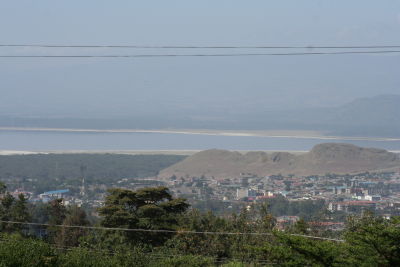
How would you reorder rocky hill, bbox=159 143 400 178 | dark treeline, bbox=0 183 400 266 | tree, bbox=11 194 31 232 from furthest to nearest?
1. rocky hill, bbox=159 143 400 178
2. tree, bbox=11 194 31 232
3. dark treeline, bbox=0 183 400 266

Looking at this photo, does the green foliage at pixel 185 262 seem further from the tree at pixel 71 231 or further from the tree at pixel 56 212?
the tree at pixel 56 212

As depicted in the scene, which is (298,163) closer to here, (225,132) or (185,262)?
(185,262)

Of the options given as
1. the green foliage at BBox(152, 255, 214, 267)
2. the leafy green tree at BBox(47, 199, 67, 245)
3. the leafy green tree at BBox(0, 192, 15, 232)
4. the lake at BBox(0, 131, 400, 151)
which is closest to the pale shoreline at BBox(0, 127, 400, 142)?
the lake at BBox(0, 131, 400, 151)

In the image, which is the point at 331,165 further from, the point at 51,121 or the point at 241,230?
the point at 51,121

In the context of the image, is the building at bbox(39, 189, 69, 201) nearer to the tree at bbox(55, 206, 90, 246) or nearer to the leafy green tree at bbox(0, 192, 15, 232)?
the tree at bbox(55, 206, 90, 246)

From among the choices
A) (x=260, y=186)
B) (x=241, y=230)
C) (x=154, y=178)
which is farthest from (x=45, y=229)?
(x=154, y=178)

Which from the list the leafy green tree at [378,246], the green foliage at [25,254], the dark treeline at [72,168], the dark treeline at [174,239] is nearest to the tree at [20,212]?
the dark treeline at [174,239]
